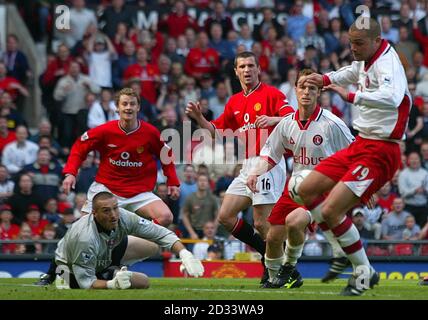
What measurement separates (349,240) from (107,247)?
2.59 metres

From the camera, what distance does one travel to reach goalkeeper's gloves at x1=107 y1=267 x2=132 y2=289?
10844 millimetres

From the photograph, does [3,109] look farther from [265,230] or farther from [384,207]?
[265,230]

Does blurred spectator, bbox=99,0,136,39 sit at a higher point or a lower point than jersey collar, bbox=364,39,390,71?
higher

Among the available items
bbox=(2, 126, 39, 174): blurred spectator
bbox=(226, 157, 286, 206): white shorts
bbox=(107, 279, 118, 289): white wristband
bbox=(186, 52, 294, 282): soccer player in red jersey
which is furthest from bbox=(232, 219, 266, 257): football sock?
bbox=(2, 126, 39, 174): blurred spectator

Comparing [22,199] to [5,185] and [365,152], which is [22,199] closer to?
[5,185]

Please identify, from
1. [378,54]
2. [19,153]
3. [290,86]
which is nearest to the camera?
[378,54]

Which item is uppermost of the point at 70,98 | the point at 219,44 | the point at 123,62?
the point at 219,44

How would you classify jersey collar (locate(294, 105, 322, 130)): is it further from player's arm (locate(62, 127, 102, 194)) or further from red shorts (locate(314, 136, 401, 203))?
player's arm (locate(62, 127, 102, 194))

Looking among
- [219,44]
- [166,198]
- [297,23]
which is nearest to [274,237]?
[166,198]

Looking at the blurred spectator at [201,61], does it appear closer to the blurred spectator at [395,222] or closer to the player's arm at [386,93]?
the blurred spectator at [395,222]

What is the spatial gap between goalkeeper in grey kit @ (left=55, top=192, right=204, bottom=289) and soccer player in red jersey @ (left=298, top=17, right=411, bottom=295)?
1527 mm

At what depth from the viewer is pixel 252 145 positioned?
1288cm

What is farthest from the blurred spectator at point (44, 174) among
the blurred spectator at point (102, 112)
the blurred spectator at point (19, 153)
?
the blurred spectator at point (102, 112)

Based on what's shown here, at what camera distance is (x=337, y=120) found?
11.8 meters
